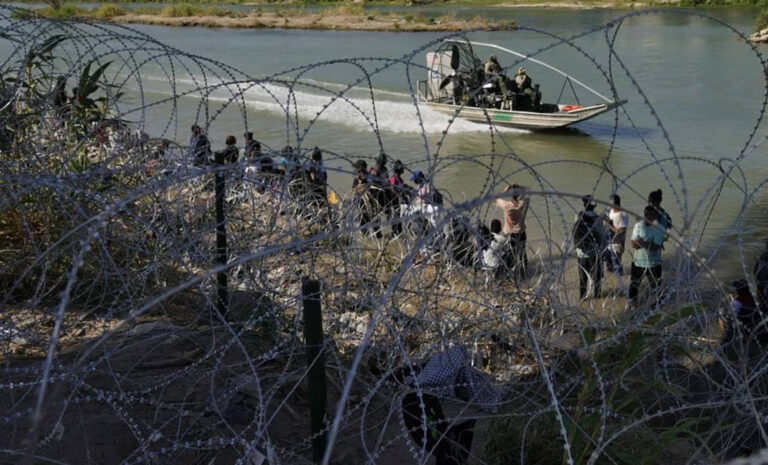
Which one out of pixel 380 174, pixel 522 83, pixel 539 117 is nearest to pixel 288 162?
pixel 380 174

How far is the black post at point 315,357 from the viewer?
3049mm

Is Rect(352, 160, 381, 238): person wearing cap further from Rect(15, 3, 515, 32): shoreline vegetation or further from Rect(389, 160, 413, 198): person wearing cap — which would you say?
Rect(15, 3, 515, 32): shoreline vegetation

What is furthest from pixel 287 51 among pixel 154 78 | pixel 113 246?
pixel 113 246

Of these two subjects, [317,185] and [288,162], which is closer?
[288,162]

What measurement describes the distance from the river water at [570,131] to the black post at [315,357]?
5.41 m

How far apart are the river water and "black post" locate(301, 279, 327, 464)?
17.8 ft

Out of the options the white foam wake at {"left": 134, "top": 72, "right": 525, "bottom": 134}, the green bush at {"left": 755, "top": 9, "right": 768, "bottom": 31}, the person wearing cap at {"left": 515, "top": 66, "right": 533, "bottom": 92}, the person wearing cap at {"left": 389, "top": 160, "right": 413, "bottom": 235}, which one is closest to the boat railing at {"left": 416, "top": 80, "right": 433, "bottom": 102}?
the white foam wake at {"left": 134, "top": 72, "right": 525, "bottom": 134}

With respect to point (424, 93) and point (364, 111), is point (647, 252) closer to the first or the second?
point (364, 111)

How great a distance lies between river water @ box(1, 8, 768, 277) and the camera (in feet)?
43.1

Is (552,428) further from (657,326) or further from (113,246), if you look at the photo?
(113,246)

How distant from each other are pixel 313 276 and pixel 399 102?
18582 millimetres

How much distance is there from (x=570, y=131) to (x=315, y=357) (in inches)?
707

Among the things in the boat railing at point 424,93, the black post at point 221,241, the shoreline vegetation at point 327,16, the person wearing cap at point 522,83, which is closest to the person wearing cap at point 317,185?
the black post at point 221,241

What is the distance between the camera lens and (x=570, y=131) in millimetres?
20281
